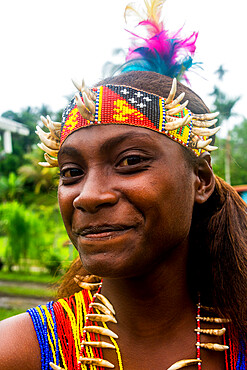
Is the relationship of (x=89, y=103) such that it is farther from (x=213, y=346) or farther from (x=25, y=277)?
(x=25, y=277)

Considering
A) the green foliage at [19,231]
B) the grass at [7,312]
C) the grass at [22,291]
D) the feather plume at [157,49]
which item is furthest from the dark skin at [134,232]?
the green foliage at [19,231]

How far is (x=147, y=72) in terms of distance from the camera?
1.86 m

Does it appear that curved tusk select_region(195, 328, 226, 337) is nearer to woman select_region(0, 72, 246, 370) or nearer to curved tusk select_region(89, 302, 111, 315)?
woman select_region(0, 72, 246, 370)

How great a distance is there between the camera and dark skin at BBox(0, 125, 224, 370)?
4.74ft

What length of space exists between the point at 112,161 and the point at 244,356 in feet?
3.58

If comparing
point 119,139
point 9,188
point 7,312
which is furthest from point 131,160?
point 9,188

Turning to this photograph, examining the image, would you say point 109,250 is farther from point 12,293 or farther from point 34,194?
point 34,194

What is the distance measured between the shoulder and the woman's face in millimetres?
418

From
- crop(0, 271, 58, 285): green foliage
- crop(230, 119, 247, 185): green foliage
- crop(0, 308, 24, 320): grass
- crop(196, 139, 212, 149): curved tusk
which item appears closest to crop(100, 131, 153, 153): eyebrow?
crop(196, 139, 212, 149): curved tusk

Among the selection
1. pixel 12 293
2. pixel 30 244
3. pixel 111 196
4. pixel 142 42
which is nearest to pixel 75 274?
pixel 111 196

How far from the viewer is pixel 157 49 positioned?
2.01 m

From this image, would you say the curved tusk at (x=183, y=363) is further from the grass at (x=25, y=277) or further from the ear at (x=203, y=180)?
the grass at (x=25, y=277)

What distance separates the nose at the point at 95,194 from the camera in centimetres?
142

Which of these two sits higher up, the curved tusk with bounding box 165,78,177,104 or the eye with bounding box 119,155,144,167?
the curved tusk with bounding box 165,78,177,104
